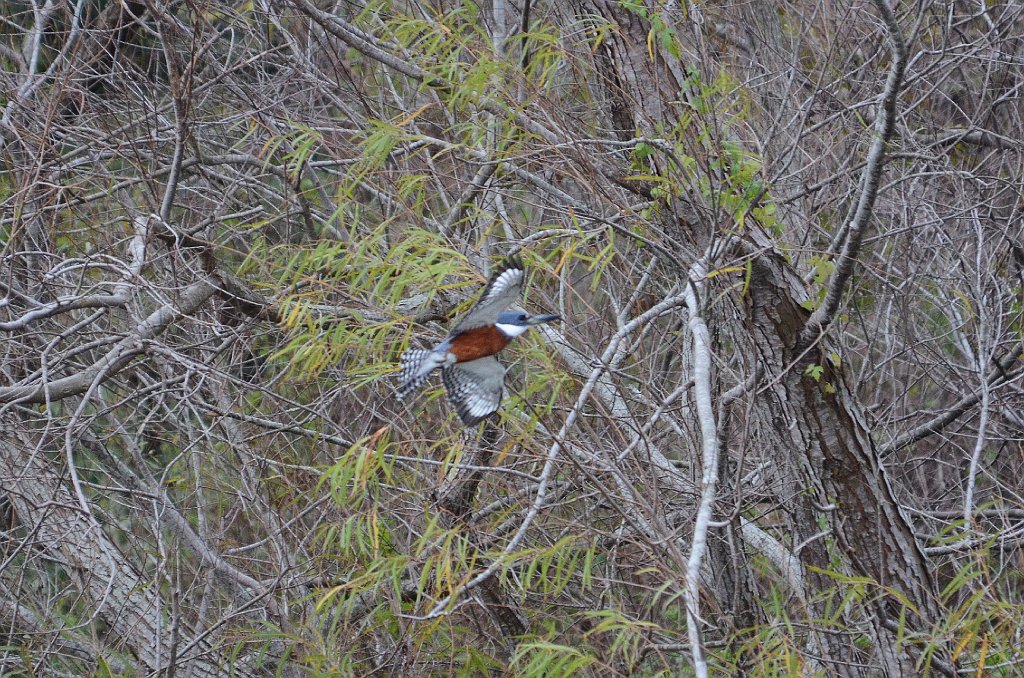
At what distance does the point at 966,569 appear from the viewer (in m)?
2.47

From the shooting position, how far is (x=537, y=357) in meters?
2.97

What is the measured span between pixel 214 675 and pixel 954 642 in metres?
2.61

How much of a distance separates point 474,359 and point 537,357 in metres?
0.20

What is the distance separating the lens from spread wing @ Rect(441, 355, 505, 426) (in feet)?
9.52

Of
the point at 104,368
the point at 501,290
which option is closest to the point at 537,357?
the point at 501,290

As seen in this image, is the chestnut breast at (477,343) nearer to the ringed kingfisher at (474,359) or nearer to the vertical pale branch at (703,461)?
the ringed kingfisher at (474,359)

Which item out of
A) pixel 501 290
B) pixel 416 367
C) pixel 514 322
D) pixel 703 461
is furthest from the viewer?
pixel 416 367

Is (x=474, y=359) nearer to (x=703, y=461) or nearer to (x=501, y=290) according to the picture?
(x=501, y=290)

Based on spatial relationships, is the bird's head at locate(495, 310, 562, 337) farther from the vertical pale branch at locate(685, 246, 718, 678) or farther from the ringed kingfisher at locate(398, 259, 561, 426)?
the vertical pale branch at locate(685, 246, 718, 678)

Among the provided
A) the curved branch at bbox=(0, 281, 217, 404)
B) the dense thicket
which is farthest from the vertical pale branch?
the curved branch at bbox=(0, 281, 217, 404)

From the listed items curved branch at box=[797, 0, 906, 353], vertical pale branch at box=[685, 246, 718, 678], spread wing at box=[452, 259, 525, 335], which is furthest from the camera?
spread wing at box=[452, 259, 525, 335]

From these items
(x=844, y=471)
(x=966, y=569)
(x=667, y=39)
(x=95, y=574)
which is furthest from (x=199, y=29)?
(x=966, y=569)

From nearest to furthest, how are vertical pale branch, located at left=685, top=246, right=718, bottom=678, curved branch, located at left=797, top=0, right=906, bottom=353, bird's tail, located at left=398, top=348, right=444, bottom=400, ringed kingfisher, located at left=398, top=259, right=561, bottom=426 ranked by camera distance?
1. vertical pale branch, located at left=685, top=246, right=718, bottom=678
2. curved branch, located at left=797, top=0, right=906, bottom=353
3. ringed kingfisher, located at left=398, top=259, right=561, bottom=426
4. bird's tail, located at left=398, top=348, right=444, bottom=400

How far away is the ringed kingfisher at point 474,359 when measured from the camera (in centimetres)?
288
